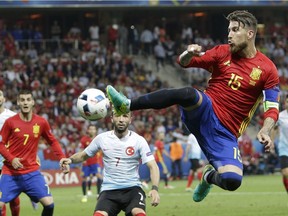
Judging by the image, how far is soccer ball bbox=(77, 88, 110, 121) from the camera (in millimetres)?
11773

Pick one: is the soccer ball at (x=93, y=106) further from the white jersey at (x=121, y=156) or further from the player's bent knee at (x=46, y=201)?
the player's bent knee at (x=46, y=201)

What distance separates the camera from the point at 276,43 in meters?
42.4

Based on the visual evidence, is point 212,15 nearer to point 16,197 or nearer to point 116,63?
point 116,63

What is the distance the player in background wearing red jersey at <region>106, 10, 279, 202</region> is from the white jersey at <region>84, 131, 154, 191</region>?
1.44 metres

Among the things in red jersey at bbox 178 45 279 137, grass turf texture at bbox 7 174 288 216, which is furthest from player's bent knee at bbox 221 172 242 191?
grass turf texture at bbox 7 174 288 216

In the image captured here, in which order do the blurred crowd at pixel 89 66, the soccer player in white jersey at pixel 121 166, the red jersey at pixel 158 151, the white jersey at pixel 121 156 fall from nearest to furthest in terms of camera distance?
the soccer player in white jersey at pixel 121 166 → the white jersey at pixel 121 156 → the red jersey at pixel 158 151 → the blurred crowd at pixel 89 66

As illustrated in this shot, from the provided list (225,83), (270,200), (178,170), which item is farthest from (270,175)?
(225,83)

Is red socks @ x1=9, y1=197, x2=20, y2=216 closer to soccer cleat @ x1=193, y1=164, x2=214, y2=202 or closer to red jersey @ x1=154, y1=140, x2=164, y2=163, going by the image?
soccer cleat @ x1=193, y1=164, x2=214, y2=202

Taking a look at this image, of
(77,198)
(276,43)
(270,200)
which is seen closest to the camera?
(270,200)

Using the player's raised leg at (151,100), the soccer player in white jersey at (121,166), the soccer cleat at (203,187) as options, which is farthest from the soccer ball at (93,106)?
the soccer cleat at (203,187)

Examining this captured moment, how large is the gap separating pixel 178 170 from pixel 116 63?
694 cm

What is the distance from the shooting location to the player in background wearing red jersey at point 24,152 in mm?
14234

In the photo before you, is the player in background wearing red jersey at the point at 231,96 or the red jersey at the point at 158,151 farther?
the red jersey at the point at 158,151

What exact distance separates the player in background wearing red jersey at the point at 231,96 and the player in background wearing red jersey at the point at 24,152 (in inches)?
147
